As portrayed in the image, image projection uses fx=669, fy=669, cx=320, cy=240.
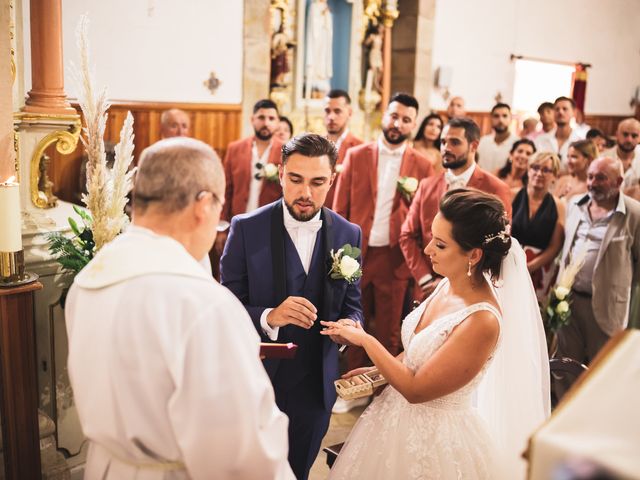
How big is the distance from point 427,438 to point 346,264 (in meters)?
0.67

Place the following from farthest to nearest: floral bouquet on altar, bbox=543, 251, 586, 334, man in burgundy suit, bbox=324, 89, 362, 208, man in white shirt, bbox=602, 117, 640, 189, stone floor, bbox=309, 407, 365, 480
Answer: man in white shirt, bbox=602, 117, 640, 189
man in burgundy suit, bbox=324, 89, 362, 208
floral bouquet on altar, bbox=543, 251, 586, 334
stone floor, bbox=309, 407, 365, 480

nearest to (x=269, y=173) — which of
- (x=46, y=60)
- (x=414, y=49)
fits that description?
(x=46, y=60)

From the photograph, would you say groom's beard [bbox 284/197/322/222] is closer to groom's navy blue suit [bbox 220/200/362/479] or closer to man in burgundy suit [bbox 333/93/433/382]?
groom's navy blue suit [bbox 220/200/362/479]

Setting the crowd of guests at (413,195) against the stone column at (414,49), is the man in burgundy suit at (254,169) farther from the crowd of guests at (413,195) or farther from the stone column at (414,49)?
the stone column at (414,49)

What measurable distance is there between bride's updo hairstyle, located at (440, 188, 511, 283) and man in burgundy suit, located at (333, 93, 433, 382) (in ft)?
7.39

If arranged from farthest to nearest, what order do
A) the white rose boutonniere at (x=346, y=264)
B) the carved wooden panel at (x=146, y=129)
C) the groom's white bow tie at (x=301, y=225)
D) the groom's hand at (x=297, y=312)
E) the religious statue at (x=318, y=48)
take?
the religious statue at (x=318, y=48), the carved wooden panel at (x=146, y=129), the groom's white bow tie at (x=301, y=225), the white rose boutonniere at (x=346, y=264), the groom's hand at (x=297, y=312)

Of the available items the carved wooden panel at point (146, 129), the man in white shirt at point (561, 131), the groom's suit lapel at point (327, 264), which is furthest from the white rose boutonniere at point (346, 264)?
the man in white shirt at point (561, 131)

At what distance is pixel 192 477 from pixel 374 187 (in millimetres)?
3406

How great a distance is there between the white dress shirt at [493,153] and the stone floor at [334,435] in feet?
→ 14.0

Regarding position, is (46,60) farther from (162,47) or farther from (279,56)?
(279,56)

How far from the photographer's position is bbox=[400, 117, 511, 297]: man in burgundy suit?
4.10 metres

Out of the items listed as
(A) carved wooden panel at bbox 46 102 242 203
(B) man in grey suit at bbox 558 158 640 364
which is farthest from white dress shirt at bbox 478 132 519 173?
(B) man in grey suit at bbox 558 158 640 364

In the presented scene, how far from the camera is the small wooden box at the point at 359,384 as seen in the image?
2221 millimetres

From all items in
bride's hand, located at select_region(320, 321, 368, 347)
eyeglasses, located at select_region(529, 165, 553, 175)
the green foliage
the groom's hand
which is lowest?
bride's hand, located at select_region(320, 321, 368, 347)
